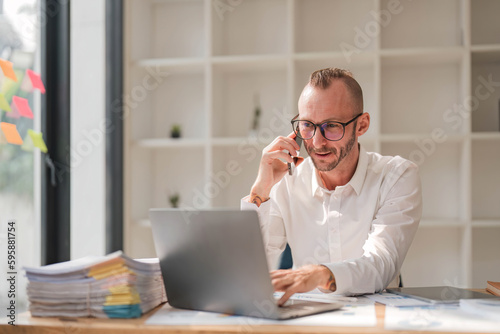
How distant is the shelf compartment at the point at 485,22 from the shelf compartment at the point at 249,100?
1.19 m

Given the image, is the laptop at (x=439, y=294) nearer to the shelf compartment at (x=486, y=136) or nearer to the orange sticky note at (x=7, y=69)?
the orange sticky note at (x=7, y=69)

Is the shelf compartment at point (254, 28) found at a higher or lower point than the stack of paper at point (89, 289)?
higher

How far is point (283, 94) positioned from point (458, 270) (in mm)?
1532

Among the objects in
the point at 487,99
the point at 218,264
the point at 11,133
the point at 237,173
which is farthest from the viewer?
the point at 237,173

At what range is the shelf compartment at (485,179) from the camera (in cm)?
349

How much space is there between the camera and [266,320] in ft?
3.90

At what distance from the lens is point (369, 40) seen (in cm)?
354

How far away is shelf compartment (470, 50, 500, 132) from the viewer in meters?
3.46

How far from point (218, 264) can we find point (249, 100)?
2569 millimetres

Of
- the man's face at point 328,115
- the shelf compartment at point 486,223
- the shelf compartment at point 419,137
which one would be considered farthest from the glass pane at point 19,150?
the shelf compartment at point 486,223

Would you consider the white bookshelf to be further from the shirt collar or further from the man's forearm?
the man's forearm

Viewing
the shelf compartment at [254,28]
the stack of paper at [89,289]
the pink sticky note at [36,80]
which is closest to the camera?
the stack of paper at [89,289]

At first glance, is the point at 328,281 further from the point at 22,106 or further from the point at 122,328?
the point at 22,106

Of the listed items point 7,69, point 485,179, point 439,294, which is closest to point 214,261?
point 439,294
